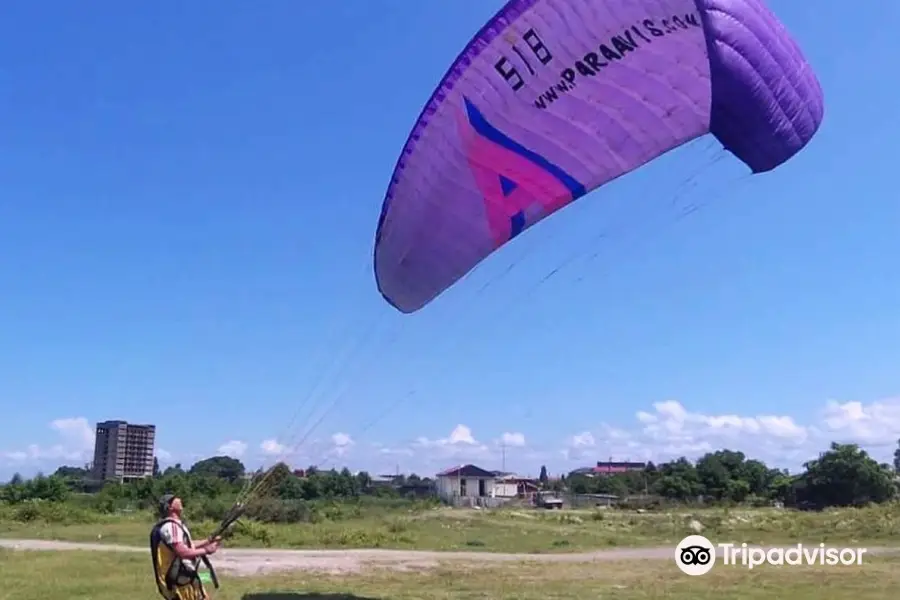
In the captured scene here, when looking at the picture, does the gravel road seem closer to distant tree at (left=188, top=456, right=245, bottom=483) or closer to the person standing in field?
the person standing in field

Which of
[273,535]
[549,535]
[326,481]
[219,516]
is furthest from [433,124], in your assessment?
[326,481]

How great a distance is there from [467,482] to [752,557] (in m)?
76.3

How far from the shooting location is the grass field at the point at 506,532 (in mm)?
25094

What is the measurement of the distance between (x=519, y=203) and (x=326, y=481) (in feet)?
199

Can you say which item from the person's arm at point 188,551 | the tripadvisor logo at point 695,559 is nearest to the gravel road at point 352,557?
the tripadvisor logo at point 695,559

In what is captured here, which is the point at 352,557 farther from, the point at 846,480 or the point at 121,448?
the point at 121,448

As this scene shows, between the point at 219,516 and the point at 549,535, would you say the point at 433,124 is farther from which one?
the point at 219,516

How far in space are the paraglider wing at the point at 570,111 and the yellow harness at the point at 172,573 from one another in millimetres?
3902

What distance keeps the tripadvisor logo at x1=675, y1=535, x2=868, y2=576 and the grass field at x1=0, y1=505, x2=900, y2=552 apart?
16.0 feet

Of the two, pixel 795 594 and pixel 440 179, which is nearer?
pixel 440 179

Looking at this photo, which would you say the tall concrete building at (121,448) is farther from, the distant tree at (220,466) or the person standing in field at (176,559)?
the person standing in field at (176,559)

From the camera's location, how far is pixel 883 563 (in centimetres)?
1795

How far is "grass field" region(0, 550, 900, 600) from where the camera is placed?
12484mm

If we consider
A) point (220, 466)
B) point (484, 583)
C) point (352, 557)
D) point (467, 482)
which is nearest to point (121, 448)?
point (220, 466)
